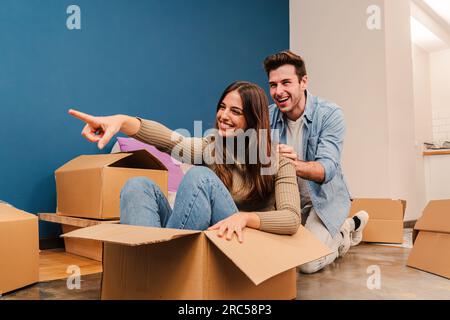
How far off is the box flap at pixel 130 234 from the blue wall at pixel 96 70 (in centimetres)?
129

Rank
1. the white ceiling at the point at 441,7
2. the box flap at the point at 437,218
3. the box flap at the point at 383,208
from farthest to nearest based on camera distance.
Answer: the white ceiling at the point at 441,7 → the box flap at the point at 383,208 → the box flap at the point at 437,218

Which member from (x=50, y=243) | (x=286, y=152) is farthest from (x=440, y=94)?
(x=50, y=243)

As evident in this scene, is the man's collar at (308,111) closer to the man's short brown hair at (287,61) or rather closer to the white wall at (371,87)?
the man's short brown hair at (287,61)

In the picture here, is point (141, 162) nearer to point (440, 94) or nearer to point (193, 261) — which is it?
point (193, 261)

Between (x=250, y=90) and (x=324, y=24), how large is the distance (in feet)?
7.86

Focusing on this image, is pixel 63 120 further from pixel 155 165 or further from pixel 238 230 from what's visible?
pixel 238 230

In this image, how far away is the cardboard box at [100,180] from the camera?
1.71 m

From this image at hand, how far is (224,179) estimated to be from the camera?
3.81 feet


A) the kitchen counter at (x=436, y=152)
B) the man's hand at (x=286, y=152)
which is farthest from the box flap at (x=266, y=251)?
the kitchen counter at (x=436, y=152)

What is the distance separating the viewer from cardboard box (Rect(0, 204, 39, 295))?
46.8 inches

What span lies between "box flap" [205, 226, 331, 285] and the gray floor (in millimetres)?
271

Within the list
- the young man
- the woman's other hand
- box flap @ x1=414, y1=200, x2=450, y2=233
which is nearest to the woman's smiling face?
the woman's other hand

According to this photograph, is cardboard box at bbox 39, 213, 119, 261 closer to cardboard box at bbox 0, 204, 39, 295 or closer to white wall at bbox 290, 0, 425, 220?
cardboard box at bbox 0, 204, 39, 295

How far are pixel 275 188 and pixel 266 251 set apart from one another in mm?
266
